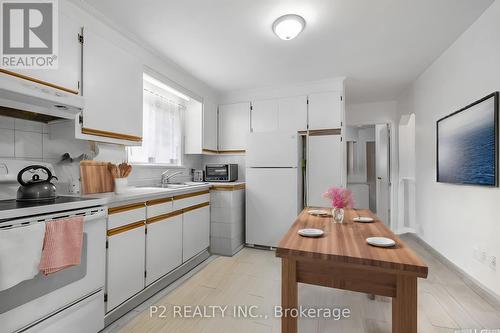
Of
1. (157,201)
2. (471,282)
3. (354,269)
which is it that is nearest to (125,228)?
(157,201)

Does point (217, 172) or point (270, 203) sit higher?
point (217, 172)

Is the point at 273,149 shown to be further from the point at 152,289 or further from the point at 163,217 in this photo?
the point at 152,289

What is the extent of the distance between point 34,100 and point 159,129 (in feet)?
6.06

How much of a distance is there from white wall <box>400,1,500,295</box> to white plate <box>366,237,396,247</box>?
1.42 m

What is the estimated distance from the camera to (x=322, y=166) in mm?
3498

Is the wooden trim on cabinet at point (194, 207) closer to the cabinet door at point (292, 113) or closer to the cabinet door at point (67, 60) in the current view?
the cabinet door at point (67, 60)

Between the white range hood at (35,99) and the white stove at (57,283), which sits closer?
the white stove at (57,283)

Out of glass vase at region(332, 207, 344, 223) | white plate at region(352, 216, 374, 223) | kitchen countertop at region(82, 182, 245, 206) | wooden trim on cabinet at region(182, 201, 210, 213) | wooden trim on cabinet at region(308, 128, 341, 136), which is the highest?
wooden trim on cabinet at region(308, 128, 341, 136)

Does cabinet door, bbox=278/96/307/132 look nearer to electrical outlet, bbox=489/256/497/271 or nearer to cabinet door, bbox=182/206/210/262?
cabinet door, bbox=182/206/210/262

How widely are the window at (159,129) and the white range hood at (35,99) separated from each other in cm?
108

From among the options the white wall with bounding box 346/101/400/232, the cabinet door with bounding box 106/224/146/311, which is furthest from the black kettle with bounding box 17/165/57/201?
the white wall with bounding box 346/101/400/232

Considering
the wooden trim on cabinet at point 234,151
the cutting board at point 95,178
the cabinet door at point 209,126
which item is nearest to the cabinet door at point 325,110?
the wooden trim on cabinet at point 234,151

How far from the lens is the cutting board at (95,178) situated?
2049mm

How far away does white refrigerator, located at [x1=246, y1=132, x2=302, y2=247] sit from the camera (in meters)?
3.33
